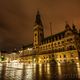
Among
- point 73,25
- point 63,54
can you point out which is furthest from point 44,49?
point 73,25

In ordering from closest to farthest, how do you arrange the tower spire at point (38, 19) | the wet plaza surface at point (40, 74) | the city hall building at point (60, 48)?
the wet plaza surface at point (40, 74) → the city hall building at point (60, 48) → the tower spire at point (38, 19)

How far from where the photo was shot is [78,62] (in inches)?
2606

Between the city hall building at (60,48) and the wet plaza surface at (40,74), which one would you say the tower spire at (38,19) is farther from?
the wet plaza surface at (40,74)

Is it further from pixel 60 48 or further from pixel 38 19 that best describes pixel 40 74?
pixel 38 19

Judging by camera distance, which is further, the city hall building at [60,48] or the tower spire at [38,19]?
the tower spire at [38,19]

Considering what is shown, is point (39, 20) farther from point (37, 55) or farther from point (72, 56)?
point (72, 56)

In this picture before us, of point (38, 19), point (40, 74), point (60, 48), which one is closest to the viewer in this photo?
point (40, 74)

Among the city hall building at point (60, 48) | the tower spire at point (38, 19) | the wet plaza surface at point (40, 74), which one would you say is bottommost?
the wet plaza surface at point (40, 74)

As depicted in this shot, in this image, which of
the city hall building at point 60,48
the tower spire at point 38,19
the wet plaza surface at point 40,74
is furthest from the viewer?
the tower spire at point 38,19

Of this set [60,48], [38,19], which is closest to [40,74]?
[60,48]

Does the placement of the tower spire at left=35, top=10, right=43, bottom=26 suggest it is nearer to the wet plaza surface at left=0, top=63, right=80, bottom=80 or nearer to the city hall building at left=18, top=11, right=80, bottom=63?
the city hall building at left=18, top=11, right=80, bottom=63

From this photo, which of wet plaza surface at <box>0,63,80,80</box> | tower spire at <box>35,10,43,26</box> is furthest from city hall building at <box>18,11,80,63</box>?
wet plaza surface at <box>0,63,80,80</box>

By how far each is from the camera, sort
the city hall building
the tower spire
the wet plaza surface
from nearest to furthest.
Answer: the wet plaza surface < the city hall building < the tower spire

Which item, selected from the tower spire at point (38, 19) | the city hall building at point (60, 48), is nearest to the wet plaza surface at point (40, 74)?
the city hall building at point (60, 48)
